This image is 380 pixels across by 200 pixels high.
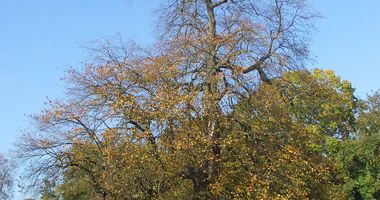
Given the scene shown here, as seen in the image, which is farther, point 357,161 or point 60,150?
point 357,161

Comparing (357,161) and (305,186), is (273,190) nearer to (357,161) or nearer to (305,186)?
(305,186)

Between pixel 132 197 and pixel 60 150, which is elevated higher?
pixel 60 150

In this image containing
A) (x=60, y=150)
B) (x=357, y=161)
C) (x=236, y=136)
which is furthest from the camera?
(x=357, y=161)

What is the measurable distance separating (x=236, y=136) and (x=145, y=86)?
11.8 ft

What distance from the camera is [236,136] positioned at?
61.0 ft

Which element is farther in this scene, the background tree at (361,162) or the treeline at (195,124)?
the background tree at (361,162)

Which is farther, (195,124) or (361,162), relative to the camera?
(361,162)

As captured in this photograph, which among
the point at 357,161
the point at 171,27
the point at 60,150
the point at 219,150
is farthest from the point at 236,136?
the point at 357,161

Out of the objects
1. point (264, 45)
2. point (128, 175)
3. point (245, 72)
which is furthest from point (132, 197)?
point (264, 45)

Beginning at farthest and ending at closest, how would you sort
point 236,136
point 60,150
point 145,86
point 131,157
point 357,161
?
point 357,161, point 60,150, point 145,86, point 236,136, point 131,157

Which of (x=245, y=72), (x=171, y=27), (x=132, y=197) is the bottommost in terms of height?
(x=132, y=197)

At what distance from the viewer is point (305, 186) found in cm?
1938

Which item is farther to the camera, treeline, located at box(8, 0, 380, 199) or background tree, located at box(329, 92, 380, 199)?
background tree, located at box(329, 92, 380, 199)

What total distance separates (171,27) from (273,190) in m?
7.35
